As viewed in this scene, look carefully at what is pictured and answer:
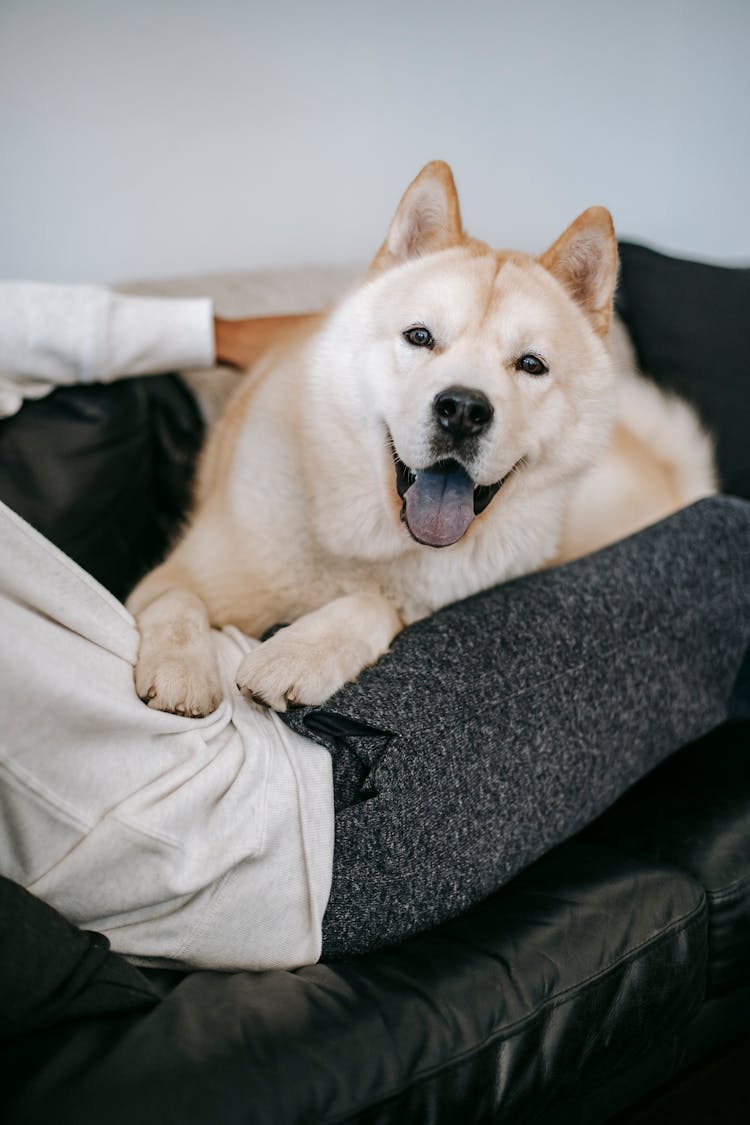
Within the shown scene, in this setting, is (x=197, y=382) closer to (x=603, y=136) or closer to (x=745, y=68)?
(x=603, y=136)

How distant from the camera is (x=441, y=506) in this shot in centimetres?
100

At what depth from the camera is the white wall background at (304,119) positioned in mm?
1556

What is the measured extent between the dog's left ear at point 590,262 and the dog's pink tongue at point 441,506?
0.33 meters

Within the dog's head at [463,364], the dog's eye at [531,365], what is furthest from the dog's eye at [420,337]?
the dog's eye at [531,365]

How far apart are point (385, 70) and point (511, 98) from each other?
269mm

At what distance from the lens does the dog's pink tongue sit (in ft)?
3.28

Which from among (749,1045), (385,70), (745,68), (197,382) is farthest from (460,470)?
(745,68)

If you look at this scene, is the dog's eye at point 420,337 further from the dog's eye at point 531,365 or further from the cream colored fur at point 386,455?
the dog's eye at point 531,365

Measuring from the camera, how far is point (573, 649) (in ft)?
3.69

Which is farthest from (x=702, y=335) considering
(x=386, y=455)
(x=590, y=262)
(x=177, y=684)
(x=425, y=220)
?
(x=177, y=684)

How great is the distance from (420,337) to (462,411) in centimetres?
17

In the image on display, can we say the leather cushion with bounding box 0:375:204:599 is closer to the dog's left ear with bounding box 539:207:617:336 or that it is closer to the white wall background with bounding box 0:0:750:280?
the white wall background with bounding box 0:0:750:280

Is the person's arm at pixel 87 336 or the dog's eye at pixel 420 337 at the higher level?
the dog's eye at pixel 420 337

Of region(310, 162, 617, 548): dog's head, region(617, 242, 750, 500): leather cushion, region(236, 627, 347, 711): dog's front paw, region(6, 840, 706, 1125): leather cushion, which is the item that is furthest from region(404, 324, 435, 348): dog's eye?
region(617, 242, 750, 500): leather cushion
